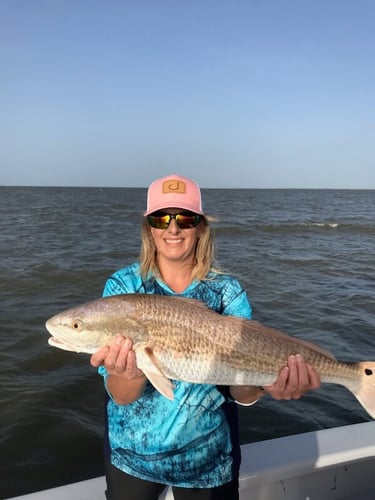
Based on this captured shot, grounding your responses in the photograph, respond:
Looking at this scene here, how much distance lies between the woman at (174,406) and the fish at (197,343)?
0.34 ft

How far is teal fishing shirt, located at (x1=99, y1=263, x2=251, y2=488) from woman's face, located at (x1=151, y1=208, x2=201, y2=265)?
901mm

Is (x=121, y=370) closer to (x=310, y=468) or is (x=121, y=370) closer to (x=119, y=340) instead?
(x=119, y=340)

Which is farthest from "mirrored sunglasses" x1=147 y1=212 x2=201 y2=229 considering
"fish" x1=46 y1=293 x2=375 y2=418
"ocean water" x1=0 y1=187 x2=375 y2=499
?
"ocean water" x1=0 y1=187 x2=375 y2=499

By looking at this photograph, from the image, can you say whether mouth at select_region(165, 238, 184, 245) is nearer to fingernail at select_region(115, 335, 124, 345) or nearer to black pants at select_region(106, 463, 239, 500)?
fingernail at select_region(115, 335, 124, 345)

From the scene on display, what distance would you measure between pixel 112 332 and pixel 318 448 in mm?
2149

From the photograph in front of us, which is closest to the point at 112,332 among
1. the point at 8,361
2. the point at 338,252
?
the point at 8,361

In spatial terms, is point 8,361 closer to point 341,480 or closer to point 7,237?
point 341,480

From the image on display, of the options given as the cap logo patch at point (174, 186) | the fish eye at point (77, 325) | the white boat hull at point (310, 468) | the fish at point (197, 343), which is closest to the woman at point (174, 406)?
the cap logo patch at point (174, 186)

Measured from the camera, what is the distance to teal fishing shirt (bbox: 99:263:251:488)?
2779 millimetres

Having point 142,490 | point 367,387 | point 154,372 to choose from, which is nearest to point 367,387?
point 367,387

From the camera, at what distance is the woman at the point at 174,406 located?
2791 millimetres

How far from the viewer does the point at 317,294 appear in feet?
43.6

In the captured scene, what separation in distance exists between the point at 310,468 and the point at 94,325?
2.20 m

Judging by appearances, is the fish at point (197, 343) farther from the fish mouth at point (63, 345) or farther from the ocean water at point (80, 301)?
the ocean water at point (80, 301)
